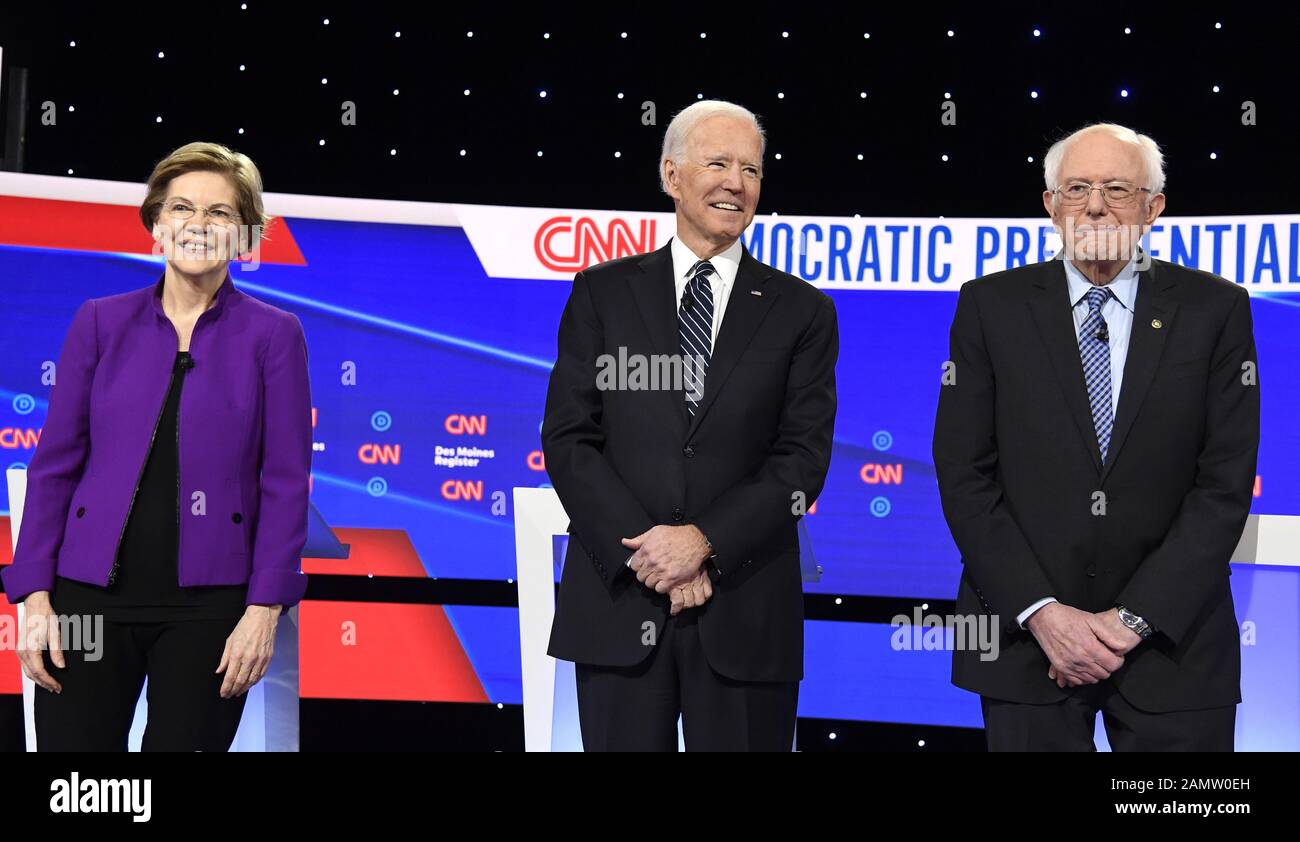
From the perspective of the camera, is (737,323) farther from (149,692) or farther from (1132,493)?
(149,692)

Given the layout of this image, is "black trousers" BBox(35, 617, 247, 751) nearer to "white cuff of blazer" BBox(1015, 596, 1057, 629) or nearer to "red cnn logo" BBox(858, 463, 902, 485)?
"white cuff of blazer" BBox(1015, 596, 1057, 629)

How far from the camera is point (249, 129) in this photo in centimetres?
423

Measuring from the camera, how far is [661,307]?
8.37 feet

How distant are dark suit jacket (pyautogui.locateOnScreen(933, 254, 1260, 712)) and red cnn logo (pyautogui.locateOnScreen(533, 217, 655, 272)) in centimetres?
169

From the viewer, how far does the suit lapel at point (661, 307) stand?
8.11ft

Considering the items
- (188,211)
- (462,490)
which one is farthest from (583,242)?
(188,211)

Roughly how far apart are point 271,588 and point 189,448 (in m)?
0.30

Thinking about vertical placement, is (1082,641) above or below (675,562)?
below

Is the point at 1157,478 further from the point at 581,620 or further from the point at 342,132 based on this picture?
the point at 342,132

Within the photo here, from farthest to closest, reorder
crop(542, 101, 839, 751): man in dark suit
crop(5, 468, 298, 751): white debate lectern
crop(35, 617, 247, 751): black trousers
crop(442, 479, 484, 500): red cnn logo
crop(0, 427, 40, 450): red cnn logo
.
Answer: crop(442, 479, 484, 500): red cnn logo < crop(0, 427, 40, 450): red cnn logo < crop(5, 468, 298, 751): white debate lectern < crop(542, 101, 839, 751): man in dark suit < crop(35, 617, 247, 751): black trousers

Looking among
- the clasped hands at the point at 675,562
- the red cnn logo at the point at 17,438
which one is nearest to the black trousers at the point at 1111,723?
the clasped hands at the point at 675,562

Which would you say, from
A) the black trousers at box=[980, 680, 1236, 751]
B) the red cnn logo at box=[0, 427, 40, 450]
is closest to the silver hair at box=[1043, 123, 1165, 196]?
the black trousers at box=[980, 680, 1236, 751]

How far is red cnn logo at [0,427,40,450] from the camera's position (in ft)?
12.8
